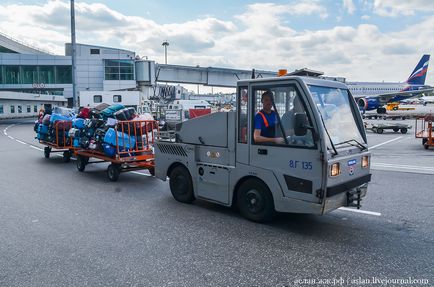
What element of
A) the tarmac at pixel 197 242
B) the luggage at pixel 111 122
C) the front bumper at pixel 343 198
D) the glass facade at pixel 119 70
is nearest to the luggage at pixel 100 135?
the luggage at pixel 111 122

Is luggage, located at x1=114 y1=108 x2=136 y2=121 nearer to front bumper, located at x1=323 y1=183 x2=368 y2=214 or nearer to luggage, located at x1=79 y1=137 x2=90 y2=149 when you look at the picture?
luggage, located at x1=79 y1=137 x2=90 y2=149

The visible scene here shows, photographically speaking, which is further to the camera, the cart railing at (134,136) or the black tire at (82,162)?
the black tire at (82,162)

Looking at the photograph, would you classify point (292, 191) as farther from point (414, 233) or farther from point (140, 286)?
point (140, 286)

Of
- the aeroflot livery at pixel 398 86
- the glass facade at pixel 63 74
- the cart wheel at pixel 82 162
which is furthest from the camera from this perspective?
the glass facade at pixel 63 74

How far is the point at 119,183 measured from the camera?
876cm

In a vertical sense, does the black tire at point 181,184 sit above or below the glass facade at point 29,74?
below

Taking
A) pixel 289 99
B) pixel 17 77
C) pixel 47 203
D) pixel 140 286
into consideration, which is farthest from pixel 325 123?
pixel 17 77

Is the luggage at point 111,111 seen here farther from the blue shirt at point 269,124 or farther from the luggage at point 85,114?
the blue shirt at point 269,124

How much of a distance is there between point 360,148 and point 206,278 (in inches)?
123

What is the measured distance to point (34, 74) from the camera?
6069 centimetres

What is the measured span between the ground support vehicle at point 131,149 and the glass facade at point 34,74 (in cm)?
5842

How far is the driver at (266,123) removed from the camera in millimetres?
5070

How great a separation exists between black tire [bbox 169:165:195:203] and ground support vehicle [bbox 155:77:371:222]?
27cm

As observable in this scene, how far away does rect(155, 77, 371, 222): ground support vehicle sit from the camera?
466cm
